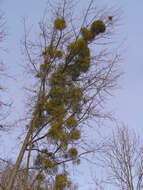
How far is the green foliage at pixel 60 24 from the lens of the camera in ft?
23.9

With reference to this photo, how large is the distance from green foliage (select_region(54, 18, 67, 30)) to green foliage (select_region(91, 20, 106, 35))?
0.89 m

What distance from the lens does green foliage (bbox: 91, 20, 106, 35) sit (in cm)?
727

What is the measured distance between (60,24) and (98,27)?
1175mm

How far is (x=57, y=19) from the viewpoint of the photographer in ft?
24.1

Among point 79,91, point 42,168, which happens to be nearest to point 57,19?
point 79,91

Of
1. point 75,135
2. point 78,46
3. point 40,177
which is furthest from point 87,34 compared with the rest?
point 40,177

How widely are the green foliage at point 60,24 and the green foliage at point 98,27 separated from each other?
34.9 inches

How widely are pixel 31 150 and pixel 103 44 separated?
155 inches

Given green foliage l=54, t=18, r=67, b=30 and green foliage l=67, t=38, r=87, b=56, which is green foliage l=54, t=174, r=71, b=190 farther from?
green foliage l=54, t=18, r=67, b=30

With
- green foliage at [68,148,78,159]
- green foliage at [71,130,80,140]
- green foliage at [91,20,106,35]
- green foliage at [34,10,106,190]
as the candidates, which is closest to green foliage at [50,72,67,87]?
green foliage at [34,10,106,190]

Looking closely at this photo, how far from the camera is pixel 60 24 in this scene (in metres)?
7.28

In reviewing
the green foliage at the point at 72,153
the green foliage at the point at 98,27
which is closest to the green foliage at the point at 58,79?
the green foliage at the point at 98,27

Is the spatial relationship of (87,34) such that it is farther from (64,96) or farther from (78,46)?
(64,96)

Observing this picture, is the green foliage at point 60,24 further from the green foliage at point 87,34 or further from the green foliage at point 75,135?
the green foliage at point 75,135
